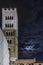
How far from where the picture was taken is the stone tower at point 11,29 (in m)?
12.6

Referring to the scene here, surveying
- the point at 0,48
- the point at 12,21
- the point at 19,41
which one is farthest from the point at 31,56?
the point at 0,48

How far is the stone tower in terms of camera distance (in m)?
12.6

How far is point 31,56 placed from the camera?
1087cm

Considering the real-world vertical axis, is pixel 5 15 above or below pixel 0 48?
below

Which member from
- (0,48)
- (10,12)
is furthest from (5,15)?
(0,48)

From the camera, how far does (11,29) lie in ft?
44.1

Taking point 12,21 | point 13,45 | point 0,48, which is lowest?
point 13,45

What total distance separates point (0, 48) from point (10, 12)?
1032 centimetres

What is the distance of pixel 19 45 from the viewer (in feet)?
38.1

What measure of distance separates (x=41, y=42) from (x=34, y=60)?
894mm

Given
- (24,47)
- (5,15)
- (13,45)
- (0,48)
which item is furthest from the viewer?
(5,15)

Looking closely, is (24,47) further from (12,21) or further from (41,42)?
(12,21)

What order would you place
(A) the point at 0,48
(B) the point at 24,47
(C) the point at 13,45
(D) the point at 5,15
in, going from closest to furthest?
(A) the point at 0,48 < (B) the point at 24,47 < (C) the point at 13,45 < (D) the point at 5,15

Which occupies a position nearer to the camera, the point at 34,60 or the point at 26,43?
the point at 34,60
